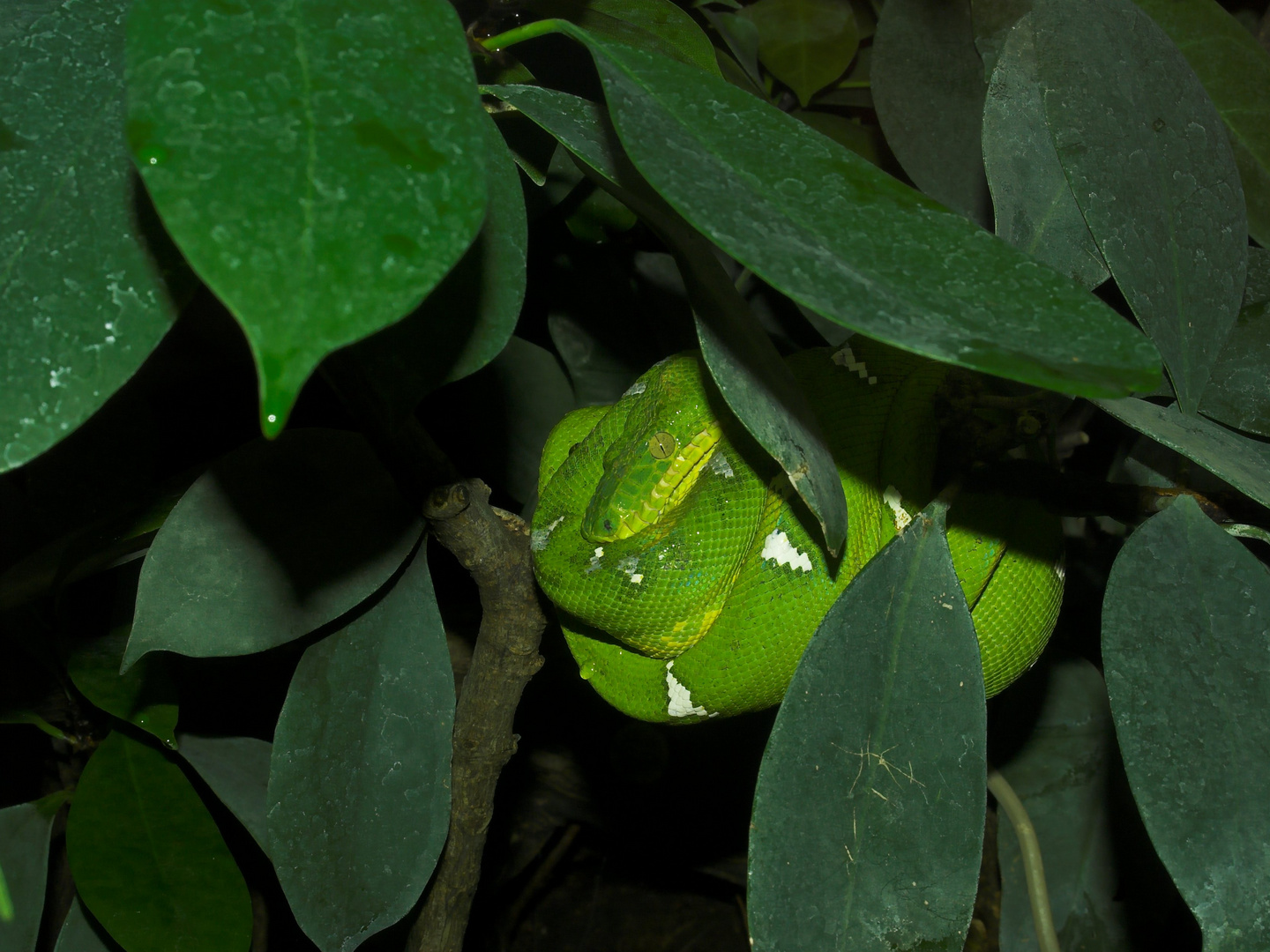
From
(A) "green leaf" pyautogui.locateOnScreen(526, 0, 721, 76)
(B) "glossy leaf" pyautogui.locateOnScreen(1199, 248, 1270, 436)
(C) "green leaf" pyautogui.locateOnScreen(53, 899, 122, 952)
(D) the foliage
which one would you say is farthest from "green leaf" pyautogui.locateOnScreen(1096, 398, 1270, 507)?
(C) "green leaf" pyautogui.locateOnScreen(53, 899, 122, 952)

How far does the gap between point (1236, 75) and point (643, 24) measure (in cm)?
104

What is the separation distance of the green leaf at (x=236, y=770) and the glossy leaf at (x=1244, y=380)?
1.40 m

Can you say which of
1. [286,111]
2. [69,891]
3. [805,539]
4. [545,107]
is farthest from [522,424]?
[69,891]

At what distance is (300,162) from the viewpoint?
33 cm

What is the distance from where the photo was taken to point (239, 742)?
1.30m

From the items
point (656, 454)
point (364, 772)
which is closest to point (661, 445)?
point (656, 454)

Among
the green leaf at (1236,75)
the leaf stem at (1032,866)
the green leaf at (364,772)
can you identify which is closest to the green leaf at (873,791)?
the green leaf at (364,772)

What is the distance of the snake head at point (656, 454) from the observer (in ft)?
3.43

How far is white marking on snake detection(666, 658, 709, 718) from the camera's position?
3.61 feet

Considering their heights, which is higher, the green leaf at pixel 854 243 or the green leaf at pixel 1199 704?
the green leaf at pixel 854 243

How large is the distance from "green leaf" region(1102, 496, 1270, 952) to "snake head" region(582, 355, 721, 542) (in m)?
0.51

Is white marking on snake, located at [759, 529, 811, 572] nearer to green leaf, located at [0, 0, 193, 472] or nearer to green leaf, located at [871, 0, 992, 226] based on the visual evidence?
green leaf, located at [871, 0, 992, 226]

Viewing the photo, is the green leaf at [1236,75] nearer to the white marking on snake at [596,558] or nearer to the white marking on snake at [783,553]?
the white marking on snake at [783,553]

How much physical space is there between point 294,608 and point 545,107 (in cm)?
57
